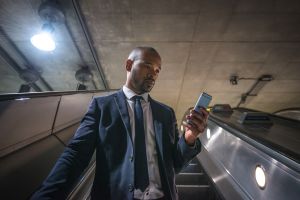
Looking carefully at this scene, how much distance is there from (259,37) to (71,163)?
14.0 feet

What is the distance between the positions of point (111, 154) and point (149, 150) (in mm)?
275

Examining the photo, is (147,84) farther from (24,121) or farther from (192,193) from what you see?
(192,193)

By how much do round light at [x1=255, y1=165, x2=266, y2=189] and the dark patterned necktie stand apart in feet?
3.11

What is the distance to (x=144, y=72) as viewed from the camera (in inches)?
66.1

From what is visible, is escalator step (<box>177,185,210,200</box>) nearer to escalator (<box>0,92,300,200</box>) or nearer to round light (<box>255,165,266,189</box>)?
escalator (<box>0,92,300,200</box>)

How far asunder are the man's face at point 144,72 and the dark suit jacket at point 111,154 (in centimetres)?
16

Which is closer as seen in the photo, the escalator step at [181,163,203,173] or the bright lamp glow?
the escalator step at [181,163,203,173]

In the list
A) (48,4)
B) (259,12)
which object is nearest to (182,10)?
(259,12)

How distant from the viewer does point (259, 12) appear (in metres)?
3.48

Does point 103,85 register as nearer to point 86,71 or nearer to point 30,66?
point 86,71

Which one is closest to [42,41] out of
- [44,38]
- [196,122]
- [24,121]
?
[44,38]

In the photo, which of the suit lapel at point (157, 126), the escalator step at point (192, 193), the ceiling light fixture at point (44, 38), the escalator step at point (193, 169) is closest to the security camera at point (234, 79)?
the escalator step at point (193, 169)

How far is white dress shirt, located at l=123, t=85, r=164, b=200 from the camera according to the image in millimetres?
1211

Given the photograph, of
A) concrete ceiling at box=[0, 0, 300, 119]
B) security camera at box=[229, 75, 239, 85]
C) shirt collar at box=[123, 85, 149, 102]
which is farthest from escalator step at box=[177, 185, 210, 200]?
security camera at box=[229, 75, 239, 85]
